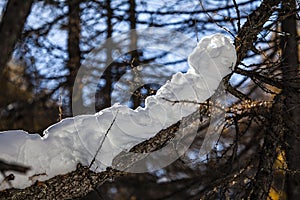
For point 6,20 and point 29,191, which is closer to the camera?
point 6,20

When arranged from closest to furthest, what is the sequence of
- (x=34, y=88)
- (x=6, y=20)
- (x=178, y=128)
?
1. (x=6, y=20)
2. (x=178, y=128)
3. (x=34, y=88)

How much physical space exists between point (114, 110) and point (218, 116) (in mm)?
790

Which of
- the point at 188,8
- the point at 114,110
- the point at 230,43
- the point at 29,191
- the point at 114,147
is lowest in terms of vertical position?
the point at 29,191

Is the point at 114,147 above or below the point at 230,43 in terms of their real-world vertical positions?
below

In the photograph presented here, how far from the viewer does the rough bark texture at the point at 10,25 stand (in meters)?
1.95

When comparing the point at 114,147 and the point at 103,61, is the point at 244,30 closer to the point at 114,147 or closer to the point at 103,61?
the point at 114,147

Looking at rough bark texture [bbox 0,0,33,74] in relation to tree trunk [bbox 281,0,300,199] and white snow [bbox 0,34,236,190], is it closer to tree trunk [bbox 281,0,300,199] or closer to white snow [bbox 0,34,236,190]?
white snow [bbox 0,34,236,190]

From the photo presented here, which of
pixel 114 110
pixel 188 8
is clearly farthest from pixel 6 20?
pixel 188 8

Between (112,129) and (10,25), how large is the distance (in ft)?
3.69

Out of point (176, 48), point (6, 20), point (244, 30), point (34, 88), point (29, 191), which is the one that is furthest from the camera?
point (34, 88)

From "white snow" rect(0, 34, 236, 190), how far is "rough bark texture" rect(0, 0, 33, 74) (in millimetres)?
938

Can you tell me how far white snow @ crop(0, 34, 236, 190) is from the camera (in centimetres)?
290

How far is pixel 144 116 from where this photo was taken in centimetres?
306

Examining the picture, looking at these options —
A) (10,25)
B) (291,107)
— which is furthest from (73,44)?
(10,25)
